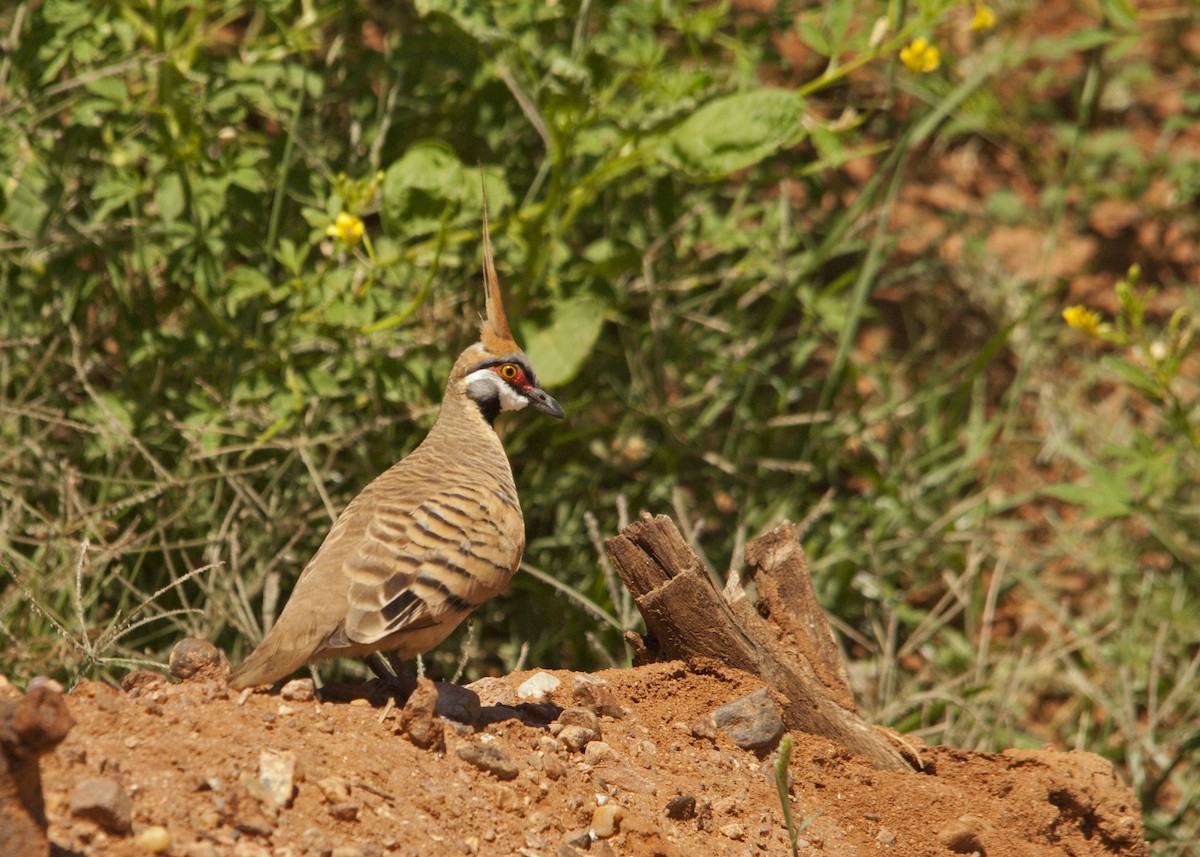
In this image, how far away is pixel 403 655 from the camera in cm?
371

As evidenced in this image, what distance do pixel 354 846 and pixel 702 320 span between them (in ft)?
11.8

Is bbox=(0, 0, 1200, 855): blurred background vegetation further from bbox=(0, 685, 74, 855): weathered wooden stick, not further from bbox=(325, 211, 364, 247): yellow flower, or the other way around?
bbox=(0, 685, 74, 855): weathered wooden stick

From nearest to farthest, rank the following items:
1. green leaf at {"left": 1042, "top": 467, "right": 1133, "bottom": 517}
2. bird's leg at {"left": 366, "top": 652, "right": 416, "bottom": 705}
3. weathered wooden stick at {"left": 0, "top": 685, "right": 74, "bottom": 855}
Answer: weathered wooden stick at {"left": 0, "top": 685, "right": 74, "bottom": 855} < bird's leg at {"left": 366, "top": 652, "right": 416, "bottom": 705} < green leaf at {"left": 1042, "top": 467, "right": 1133, "bottom": 517}

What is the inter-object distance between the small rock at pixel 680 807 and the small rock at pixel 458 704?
0.54m

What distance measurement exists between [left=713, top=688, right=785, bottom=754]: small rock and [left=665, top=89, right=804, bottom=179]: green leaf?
205cm

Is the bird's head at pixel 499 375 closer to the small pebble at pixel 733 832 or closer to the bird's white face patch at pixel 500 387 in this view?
the bird's white face patch at pixel 500 387

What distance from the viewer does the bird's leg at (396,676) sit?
364 centimetres

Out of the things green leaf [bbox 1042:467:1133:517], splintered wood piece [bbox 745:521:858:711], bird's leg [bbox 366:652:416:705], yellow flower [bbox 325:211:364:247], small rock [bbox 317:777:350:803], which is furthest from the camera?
green leaf [bbox 1042:467:1133:517]

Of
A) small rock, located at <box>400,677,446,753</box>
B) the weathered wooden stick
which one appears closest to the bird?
small rock, located at <box>400,677,446,753</box>

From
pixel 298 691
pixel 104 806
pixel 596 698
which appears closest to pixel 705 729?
pixel 596 698

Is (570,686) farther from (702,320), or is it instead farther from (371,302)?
(702,320)

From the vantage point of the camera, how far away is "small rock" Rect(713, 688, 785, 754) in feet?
12.2

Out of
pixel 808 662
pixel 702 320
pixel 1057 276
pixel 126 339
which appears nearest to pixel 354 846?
pixel 808 662

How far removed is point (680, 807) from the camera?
333cm
